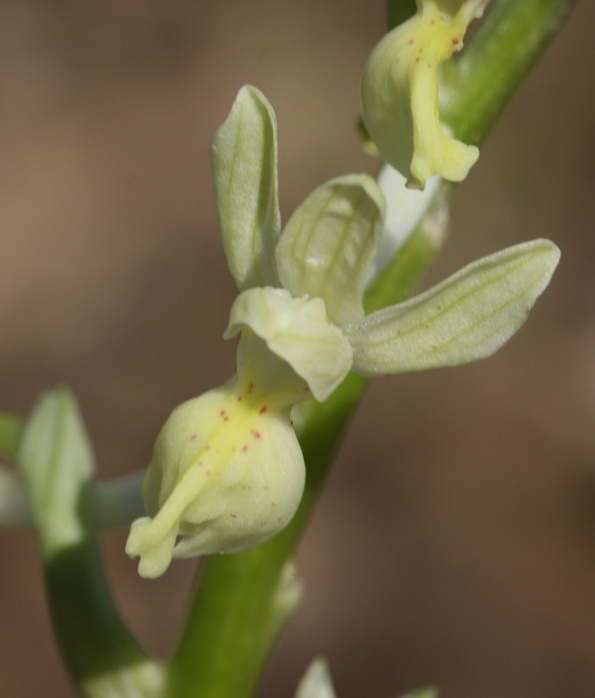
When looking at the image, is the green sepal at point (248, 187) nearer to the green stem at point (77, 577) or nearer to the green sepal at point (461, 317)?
the green sepal at point (461, 317)

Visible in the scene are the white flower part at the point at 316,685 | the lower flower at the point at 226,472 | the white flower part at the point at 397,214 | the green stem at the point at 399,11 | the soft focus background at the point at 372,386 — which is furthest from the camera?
the soft focus background at the point at 372,386

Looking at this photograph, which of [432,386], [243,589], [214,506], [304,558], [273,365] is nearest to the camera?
[214,506]

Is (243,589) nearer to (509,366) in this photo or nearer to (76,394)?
(76,394)


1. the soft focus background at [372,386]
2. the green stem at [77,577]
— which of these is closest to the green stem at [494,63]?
the green stem at [77,577]

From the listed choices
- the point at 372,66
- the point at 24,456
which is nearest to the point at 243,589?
the point at 24,456

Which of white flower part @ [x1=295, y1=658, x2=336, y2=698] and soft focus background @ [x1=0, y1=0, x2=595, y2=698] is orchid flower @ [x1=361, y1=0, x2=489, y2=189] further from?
soft focus background @ [x1=0, y1=0, x2=595, y2=698]

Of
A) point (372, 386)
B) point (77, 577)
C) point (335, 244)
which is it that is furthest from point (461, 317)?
point (372, 386)
